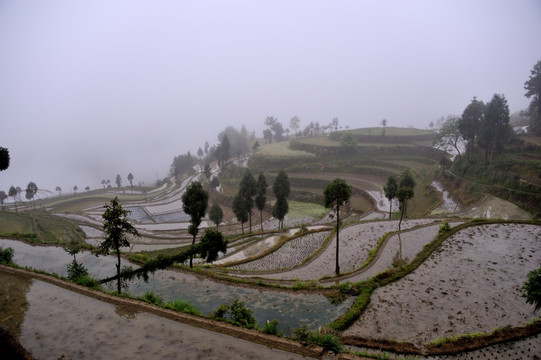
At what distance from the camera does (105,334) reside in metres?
11.1

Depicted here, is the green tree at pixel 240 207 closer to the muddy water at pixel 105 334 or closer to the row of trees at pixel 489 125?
the muddy water at pixel 105 334

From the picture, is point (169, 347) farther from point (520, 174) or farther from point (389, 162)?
point (389, 162)

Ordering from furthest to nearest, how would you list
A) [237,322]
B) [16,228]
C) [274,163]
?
[274,163]
[16,228]
[237,322]

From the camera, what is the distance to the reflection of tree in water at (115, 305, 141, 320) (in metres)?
12.3

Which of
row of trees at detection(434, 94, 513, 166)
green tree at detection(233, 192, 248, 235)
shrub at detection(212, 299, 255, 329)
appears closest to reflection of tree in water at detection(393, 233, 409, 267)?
shrub at detection(212, 299, 255, 329)

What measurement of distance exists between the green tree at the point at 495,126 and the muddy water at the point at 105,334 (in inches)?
1802

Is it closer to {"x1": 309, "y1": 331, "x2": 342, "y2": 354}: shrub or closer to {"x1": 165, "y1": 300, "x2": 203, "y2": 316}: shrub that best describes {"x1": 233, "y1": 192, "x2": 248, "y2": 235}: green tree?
{"x1": 165, "y1": 300, "x2": 203, "y2": 316}: shrub

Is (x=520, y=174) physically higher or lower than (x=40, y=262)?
higher

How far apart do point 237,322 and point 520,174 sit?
41440 millimetres

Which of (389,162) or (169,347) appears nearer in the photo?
(169,347)

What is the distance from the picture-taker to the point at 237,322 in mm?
11664

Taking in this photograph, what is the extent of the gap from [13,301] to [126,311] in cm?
619

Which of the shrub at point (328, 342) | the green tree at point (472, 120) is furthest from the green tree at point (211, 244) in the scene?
the green tree at point (472, 120)

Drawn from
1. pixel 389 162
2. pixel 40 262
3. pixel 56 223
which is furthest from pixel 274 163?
pixel 40 262
